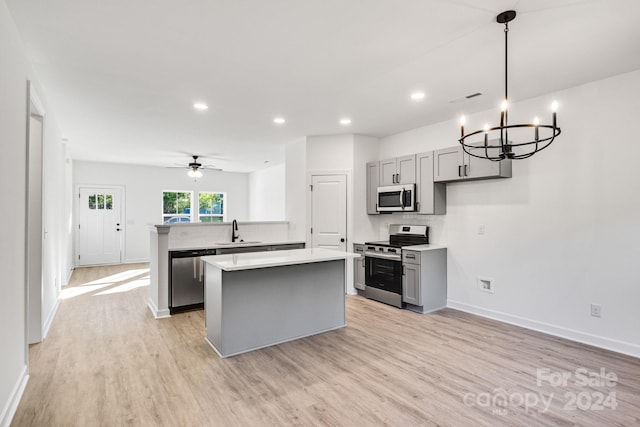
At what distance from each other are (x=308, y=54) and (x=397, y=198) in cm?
281

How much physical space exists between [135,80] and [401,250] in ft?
12.5

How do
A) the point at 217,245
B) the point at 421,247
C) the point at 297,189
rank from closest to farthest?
1. the point at 421,247
2. the point at 217,245
3. the point at 297,189

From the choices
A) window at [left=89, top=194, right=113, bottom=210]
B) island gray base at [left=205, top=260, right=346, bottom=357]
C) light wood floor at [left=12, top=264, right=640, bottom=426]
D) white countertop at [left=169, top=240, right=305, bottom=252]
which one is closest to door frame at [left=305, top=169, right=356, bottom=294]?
white countertop at [left=169, top=240, right=305, bottom=252]

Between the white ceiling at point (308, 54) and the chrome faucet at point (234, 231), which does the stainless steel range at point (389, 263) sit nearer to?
the white ceiling at point (308, 54)

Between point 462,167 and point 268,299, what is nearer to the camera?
point 268,299

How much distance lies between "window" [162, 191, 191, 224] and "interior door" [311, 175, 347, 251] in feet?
18.2

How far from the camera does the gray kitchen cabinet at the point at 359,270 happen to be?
538 cm

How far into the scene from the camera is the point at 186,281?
4.59 m

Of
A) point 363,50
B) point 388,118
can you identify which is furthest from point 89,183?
point 363,50

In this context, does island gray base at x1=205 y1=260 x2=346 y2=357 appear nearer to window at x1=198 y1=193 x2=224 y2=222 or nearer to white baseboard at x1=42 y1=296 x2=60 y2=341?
white baseboard at x1=42 y1=296 x2=60 y2=341

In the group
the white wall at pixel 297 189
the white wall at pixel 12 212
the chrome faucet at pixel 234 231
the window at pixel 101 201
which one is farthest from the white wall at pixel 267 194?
the white wall at pixel 12 212

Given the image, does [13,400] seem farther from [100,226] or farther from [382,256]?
[100,226]

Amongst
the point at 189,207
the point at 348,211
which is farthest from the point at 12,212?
the point at 189,207

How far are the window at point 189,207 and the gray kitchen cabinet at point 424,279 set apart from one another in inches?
268
